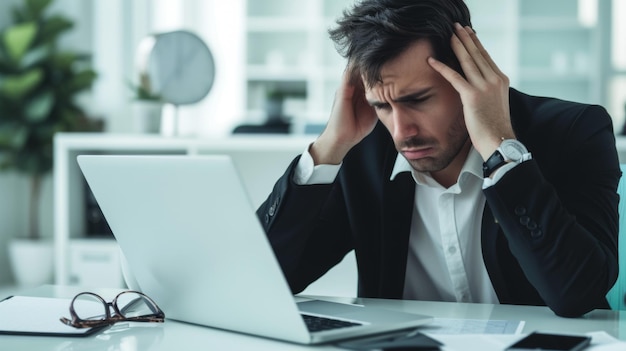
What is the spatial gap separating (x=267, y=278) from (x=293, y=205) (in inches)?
22.2

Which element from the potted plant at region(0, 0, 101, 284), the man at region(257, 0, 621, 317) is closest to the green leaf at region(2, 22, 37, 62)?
the potted plant at region(0, 0, 101, 284)

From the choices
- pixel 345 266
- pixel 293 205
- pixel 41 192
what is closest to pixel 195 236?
pixel 293 205

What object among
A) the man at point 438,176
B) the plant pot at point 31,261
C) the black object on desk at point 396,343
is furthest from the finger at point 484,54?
the plant pot at point 31,261

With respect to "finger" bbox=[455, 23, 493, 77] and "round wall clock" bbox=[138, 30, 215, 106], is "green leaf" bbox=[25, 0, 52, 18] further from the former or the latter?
"finger" bbox=[455, 23, 493, 77]

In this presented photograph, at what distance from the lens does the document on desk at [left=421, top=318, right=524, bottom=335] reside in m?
1.19

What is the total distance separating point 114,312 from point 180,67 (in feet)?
7.02

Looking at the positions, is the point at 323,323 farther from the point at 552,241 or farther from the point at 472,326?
the point at 552,241

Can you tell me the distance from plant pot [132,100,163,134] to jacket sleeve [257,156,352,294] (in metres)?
1.77

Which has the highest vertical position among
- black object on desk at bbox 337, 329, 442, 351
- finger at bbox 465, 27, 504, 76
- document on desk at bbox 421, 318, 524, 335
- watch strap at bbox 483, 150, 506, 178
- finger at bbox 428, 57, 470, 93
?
finger at bbox 465, 27, 504, 76

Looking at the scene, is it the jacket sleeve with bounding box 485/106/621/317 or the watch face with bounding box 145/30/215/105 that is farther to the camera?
→ the watch face with bounding box 145/30/215/105

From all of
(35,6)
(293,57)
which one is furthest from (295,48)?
(35,6)

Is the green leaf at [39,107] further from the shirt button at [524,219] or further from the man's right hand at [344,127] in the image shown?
the shirt button at [524,219]

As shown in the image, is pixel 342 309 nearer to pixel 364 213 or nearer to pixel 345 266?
pixel 364 213

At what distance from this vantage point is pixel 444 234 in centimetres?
166
